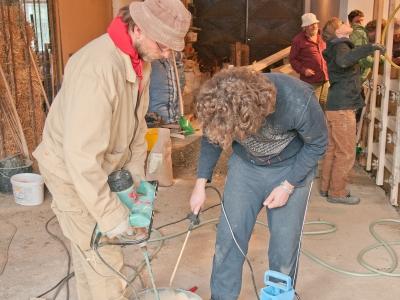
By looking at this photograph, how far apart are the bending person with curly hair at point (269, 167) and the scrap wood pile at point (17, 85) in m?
2.89

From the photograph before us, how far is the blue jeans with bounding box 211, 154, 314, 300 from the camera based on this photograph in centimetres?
221

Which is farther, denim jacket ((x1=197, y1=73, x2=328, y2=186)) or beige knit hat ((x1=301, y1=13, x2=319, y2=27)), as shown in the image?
beige knit hat ((x1=301, y1=13, x2=319, y2=27))

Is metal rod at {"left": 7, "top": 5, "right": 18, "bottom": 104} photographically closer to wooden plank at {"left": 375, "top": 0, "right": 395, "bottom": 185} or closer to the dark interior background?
wooden plank at {"left": 375, "top": 0, "right": 395, "bottom": 185}

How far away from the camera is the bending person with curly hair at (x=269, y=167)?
5.84ft

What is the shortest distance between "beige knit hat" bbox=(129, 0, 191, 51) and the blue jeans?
72cm

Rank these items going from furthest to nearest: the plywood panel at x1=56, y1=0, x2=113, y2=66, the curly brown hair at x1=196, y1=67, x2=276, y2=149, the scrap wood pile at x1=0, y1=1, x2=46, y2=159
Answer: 1. the plywood panel at x1=56, y1=0, x2=113, y2=66
2. the scrap wood pile at x1=0, y1=1, x2=46, y2=159
3. the curly brown hair at x1=196, y1=67, x2=276, y2=149

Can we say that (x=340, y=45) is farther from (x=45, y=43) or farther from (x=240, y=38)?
(x=240, y=38)

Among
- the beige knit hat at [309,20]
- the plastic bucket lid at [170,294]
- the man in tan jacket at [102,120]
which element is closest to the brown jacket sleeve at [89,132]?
the man in tan jacket at [102,120]

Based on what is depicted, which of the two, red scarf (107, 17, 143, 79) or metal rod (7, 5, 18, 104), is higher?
red scarf (107, 17, 143, 79)

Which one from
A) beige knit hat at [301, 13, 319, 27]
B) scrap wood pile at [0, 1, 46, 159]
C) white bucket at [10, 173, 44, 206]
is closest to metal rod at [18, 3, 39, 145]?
scrap wood pile at [0, 1, 46, 159]

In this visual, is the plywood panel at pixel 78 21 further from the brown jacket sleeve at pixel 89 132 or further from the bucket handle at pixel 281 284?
the bucket handle at pixel 281 284

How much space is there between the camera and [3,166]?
4.47 metres

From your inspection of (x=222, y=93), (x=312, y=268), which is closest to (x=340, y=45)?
(x=312, y=268)

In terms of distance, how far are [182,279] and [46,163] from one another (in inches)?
50.4
